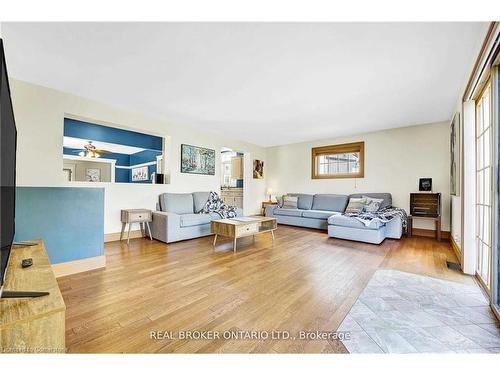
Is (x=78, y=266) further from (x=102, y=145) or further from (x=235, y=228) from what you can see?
(x=102, y=145)

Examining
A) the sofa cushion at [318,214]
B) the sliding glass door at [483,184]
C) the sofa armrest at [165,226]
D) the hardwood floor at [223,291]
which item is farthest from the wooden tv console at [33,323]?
the sofa cushion at [318,214]

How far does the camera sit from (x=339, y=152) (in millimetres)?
5871

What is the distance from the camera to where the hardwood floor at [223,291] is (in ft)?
4.53

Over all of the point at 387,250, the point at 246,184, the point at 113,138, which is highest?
the point at 113,138

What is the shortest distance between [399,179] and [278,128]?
2893mm

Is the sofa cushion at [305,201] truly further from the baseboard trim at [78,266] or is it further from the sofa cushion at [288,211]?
the baseboard trim at [78,266]

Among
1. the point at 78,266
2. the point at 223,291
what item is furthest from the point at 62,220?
the point at 223,291

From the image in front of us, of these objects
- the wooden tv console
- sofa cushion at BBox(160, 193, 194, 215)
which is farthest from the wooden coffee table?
the wooden tv console

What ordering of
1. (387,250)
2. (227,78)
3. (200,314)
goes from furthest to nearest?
(387,250) → (227,78) → (200,314)

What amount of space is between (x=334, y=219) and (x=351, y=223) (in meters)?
0.31

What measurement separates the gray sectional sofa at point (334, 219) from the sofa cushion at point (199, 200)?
2010 mm

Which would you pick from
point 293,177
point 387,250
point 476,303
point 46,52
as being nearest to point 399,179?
point 387,250
